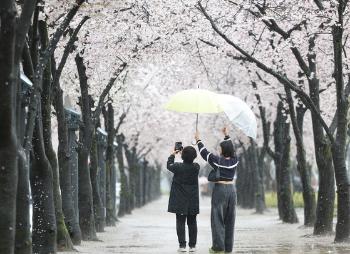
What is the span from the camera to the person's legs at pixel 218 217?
552 inches

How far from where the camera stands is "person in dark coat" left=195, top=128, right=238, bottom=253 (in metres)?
13.8

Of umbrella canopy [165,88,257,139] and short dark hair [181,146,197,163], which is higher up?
umbrella canopy [165,88,257,139]

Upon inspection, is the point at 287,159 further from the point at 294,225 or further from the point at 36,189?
the point at 36,189

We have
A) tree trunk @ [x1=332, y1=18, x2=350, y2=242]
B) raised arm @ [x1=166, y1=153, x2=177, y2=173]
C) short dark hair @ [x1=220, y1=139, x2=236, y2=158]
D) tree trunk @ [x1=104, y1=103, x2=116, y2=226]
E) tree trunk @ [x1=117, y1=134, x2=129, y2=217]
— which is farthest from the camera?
tree trunk @ [x1=117, y1=134, x2=129, y2=217]

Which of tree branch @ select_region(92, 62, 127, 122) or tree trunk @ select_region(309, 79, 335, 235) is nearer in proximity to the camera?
tree trunk @ select_region(309, 79, 335, 235)

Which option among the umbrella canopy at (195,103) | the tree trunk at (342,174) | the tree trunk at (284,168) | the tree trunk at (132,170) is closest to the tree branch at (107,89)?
the tree trunk at (342,174)

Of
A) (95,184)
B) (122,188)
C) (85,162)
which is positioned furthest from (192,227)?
(122,188)

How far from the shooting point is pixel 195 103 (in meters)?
14.5

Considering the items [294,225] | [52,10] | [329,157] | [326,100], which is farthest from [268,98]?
[52,10]

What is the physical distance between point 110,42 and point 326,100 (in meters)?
16.1

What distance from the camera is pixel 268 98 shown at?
34344 mm

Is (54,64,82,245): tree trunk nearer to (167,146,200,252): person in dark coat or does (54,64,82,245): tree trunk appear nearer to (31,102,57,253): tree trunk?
(31,102,57,253): tree trunk

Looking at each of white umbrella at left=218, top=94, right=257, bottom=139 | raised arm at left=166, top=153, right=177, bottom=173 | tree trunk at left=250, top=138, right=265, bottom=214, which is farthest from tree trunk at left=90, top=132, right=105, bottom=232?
tree trunk at left=250, top=138, right=265, bottom=214

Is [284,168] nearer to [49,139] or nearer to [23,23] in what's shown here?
[49,139]
